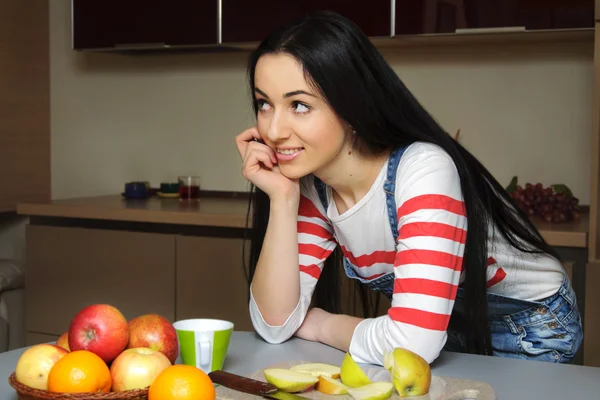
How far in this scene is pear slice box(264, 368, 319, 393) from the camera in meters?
1.01

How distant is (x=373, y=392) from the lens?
1002 millimetres

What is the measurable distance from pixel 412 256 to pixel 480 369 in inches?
7.9

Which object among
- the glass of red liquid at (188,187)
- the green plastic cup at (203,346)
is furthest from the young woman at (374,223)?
the glass of red liquid at (188,187)

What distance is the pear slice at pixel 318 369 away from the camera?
1097 mm

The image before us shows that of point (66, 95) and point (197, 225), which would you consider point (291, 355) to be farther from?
point (66, 95)

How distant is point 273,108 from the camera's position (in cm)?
136

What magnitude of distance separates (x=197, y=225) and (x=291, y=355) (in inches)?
61.3

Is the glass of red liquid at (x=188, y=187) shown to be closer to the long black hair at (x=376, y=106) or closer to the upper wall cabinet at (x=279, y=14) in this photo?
the upper wall cabinet at (x=279, y=14)

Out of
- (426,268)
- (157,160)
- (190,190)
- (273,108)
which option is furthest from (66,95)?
(426,268)

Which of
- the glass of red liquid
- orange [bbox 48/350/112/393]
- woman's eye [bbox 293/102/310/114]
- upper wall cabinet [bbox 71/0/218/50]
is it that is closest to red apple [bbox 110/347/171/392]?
orange [bbox 48/350/112/393]

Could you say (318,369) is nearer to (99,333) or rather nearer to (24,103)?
(99,333)

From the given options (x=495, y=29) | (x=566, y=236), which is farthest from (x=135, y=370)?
(x=495, y=29)

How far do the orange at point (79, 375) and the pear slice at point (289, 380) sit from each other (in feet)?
0.68

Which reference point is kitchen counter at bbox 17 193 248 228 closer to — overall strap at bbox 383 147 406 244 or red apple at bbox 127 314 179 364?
overall strap at bbox 383 147 406 244
